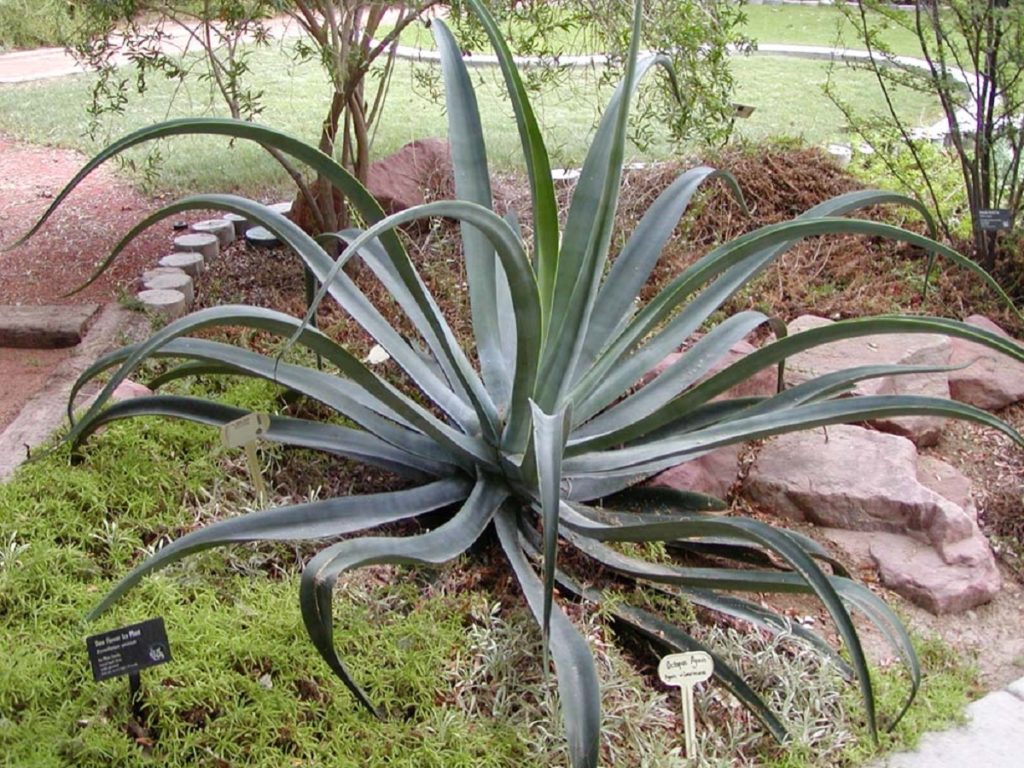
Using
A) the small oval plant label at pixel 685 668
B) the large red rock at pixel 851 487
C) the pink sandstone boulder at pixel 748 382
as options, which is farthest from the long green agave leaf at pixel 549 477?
the pink sandstone boulder at pixel 748 382

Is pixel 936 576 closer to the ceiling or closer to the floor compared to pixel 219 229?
closer to the floor

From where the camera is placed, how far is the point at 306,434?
8.05 feet

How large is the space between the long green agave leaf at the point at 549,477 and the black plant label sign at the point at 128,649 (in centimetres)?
66

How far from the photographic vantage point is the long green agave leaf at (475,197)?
2.59m

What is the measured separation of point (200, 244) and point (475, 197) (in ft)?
6.08

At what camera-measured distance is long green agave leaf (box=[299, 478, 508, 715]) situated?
5.70 feet

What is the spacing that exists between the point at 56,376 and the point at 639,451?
1842 millimetres

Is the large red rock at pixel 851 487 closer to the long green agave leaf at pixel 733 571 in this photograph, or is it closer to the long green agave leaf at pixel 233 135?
the long green agave leaf at pixel 733 571

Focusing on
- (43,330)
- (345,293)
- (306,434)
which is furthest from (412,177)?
(306,434)

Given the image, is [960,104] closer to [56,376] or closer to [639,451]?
[639,451]

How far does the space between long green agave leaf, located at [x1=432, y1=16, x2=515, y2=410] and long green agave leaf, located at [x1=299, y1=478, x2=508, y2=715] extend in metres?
0.33

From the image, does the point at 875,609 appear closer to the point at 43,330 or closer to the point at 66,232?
the point at 43,330

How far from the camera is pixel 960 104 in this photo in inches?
164

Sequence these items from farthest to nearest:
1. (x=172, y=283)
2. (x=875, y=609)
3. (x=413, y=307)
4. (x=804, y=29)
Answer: (x=804, y=29), (x=172, y=283), (x=413, y=307), (x=875, y=609)
